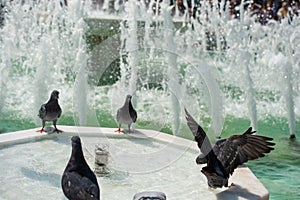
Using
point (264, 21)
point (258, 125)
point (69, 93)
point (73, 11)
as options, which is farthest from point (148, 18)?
point (264, 21)

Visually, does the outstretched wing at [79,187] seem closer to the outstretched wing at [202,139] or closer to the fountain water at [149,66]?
the outstretched wing at [202,139]

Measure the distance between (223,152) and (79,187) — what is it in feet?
3.25

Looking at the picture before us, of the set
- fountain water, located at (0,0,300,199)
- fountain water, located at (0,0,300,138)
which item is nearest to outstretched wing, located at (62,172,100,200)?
fountain water, located at (0,0,300,199)

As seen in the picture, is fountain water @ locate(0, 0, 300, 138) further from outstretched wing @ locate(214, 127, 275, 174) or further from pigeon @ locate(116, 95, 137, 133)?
outstretched wing @ locate(214, 127, 275, 174)

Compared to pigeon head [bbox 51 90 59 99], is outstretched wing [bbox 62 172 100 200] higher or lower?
lower

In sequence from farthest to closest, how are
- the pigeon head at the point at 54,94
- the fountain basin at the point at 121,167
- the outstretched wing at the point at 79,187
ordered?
the pigeon head at the point at 54,94
the fountain basin at the point at 121,167
the outstretched wing at the point at 79,187

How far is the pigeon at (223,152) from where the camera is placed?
10.9 feet

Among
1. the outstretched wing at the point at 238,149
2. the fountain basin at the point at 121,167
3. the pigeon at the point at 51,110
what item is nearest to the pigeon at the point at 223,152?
the outstretched wing at the point at 238,149

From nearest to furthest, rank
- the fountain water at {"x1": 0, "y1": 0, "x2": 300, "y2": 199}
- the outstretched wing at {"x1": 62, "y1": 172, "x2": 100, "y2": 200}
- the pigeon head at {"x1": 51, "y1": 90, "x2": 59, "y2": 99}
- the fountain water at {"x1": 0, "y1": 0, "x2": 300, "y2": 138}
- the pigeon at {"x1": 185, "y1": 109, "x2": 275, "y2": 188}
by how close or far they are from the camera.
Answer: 1. the outstretched wing at {"x1": 62, "y1": 172, "x2": 100, "y2": 200}
2. the pigeon at {"x1": 185, "y1": 109, "x2": 275, "y2": 188}
3. the pigeon head at {"x1": 51, "y1": 90, "x2": 59, "y2": 99}
4. the fountain water at {"x1": 0, "y1": 0, "x2": 300, "y2": 199}
5. the fountain water at {"x1": 0, "y1": 0, "x2": 300, "y2": 138}

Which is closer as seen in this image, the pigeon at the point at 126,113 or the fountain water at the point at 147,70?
the pigeon at the point at 126,113

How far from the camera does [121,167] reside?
13.1 feet

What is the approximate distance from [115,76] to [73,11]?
4.11ft

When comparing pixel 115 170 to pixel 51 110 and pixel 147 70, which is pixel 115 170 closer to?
pixel 51 110

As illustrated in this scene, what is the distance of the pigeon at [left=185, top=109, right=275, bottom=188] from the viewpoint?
332 cm
